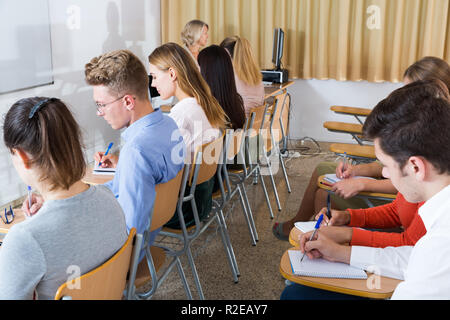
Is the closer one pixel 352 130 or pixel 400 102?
pixel 400 102

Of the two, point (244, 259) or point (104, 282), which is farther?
point (244, 259)

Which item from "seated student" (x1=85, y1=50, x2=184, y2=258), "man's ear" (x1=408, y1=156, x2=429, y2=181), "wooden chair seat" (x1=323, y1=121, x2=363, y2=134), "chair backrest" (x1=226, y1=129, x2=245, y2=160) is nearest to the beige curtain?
"wooden chair seat" (x1=323, y1=121, x2=363, y2=134)

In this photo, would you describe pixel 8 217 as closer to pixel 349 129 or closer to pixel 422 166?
pixel 422 166

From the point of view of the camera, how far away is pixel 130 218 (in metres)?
1.83

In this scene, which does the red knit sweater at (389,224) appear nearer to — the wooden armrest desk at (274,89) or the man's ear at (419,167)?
the man's ear at (419,167)

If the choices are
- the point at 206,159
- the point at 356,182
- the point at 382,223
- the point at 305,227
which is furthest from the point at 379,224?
the point at 206,159

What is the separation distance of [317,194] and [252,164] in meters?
0.88

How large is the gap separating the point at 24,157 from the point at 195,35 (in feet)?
14.1

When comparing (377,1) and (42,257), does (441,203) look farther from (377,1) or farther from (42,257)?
(377,1)

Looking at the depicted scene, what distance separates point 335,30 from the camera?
18.3ft

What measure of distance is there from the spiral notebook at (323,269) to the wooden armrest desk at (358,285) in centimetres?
2

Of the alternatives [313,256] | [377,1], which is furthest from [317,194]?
[377,1]

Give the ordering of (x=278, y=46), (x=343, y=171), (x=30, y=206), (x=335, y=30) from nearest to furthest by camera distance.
Answer: 1. (x=30, y=206)
2. (x=343, y=171)
3. (x=278, y=46)
4. (x=335, y=30)

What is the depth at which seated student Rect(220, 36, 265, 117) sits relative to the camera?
409 centimetres
